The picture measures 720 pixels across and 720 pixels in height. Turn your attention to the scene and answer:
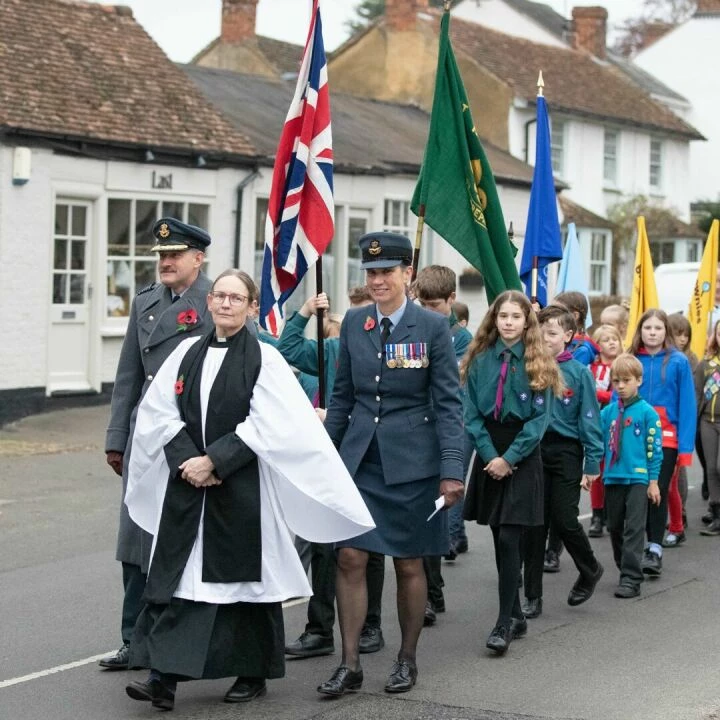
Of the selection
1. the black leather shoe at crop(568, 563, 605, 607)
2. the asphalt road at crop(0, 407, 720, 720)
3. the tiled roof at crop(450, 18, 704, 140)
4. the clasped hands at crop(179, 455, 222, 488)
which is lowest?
the asphalt road at crop(0, 407, 720, 720)

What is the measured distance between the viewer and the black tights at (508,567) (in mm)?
7738

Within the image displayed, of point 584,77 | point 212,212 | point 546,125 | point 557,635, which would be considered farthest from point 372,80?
point 557,635

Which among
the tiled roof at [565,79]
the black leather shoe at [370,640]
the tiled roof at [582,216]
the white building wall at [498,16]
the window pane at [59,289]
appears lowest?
the black leather shoe at [370,640]

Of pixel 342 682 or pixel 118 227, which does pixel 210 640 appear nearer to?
pixel 342 682

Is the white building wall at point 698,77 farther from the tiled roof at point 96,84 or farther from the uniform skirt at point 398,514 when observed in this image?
the uniform skirt at point 398,514

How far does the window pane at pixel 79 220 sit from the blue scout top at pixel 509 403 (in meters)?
12.8

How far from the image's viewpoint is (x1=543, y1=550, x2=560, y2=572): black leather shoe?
1023 centimetres

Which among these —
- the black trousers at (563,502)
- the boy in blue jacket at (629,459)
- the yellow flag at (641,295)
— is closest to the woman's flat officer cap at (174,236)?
the black trousers at (563,502)

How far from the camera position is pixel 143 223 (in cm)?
2098

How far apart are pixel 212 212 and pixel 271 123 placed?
407cm

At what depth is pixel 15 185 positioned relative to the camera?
18688mm

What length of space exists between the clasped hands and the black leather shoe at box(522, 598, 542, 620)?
2.90m

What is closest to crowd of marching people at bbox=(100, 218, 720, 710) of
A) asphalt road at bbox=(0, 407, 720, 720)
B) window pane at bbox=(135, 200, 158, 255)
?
asphalt road at bbox=(0, 407, 720, 720)

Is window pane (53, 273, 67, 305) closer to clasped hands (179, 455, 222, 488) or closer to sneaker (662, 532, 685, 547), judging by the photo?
sneaker (662, 532, 685, 547)
